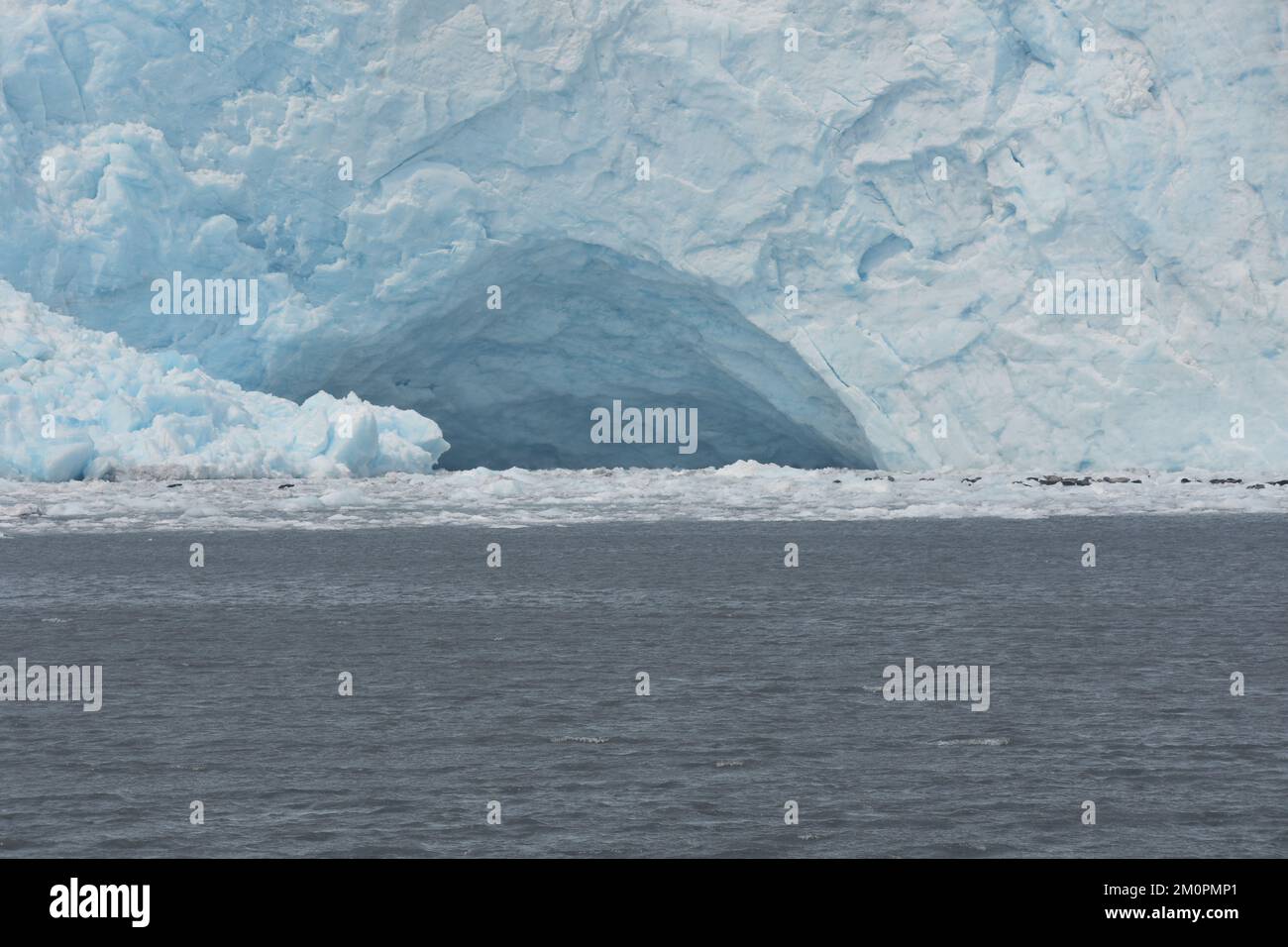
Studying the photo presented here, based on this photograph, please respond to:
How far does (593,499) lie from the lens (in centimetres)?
2256

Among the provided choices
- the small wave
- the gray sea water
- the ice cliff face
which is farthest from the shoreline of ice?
the small wave

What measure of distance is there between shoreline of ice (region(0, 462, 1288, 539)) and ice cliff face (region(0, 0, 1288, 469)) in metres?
1.31

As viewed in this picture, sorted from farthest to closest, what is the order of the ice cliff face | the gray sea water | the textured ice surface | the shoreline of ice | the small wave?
the ice cliff face, the textured ice surface, the shoreline of ice, the small wave, the gray sea water

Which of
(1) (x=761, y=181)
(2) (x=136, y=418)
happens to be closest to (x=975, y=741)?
(2) (x=136, y=418)

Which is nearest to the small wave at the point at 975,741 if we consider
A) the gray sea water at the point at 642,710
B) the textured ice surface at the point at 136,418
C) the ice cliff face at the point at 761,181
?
the gray sea water at the point at 642,710

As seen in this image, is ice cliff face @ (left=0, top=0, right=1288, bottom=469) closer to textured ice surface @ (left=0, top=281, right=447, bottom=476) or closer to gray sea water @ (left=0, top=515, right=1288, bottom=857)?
textured ice surface @ (left=0, top=281, right=447, bottom=476)

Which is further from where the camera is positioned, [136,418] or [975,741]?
[136,418]

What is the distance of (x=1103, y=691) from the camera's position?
863 centimetres

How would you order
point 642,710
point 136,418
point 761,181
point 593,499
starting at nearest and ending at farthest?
point 642,710
point 136,418
point 593,499
point 761,181

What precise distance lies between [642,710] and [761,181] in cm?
1805

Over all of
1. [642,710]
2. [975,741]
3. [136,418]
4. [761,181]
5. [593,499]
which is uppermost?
[761,181]

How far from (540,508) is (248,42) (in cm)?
970

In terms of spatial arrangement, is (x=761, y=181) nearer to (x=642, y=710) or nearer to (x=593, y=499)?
(x=593, y=499)

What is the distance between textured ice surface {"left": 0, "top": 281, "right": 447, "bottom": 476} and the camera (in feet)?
71.1
